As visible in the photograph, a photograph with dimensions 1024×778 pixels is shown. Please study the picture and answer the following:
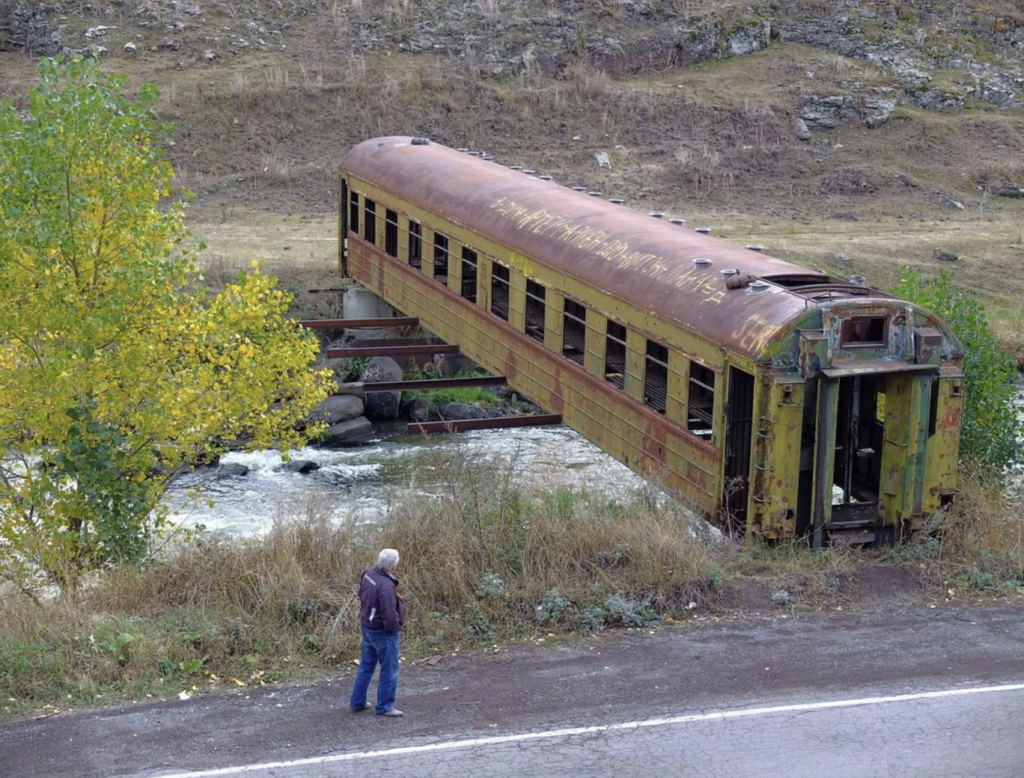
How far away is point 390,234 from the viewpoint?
66.7 ft

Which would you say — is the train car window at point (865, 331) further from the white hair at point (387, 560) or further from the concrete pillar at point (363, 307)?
the concrete pillar at point (363, 307)

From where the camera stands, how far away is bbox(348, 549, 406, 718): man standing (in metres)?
8.05

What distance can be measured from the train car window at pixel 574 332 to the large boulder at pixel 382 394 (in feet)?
23.1

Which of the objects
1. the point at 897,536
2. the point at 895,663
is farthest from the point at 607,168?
the point at 895,663

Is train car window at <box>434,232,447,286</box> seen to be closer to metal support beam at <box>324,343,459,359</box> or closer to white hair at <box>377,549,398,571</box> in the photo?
metal support beam at <box>324,343,459,359</box>

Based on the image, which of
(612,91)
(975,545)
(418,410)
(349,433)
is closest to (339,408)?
(349,433)

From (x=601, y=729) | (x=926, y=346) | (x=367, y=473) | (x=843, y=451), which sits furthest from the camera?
(x=367, y=473)

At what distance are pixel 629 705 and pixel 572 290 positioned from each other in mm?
6649

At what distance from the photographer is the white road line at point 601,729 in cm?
750

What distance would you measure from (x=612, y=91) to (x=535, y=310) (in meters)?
23.7

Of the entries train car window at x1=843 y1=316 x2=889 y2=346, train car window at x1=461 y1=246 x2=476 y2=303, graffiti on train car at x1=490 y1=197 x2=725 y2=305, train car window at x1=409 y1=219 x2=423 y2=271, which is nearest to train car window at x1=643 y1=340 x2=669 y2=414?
graffiti on train car at x1=490 y1=197 x2=725 y2=305

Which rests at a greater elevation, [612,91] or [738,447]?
[612,91]

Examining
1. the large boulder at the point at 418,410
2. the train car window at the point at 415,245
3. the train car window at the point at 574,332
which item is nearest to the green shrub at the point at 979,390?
the train car window at the point at 574,332

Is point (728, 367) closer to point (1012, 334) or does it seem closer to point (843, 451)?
point (843, 451)
